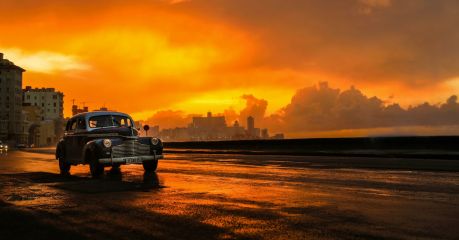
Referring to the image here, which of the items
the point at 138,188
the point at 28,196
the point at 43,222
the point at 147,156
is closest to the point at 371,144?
the point at 147,156

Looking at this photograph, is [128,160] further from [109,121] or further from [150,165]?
[109,121]

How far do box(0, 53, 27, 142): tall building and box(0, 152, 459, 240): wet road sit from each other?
161236 millimetres

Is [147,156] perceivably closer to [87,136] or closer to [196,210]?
[87,136]

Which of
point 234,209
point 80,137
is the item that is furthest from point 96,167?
point 234,209

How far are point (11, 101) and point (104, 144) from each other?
162 m

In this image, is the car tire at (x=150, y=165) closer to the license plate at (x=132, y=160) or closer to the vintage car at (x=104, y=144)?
the vintage car at (x=104, y=144)

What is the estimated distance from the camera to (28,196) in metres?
11.0

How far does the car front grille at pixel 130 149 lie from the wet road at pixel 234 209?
298 centimetres

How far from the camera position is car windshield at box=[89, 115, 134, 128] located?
60.4 ft

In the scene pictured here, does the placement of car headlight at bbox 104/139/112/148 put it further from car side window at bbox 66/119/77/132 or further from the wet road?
the wet road

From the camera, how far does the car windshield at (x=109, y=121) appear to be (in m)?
18.4

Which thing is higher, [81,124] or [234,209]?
[81,124]

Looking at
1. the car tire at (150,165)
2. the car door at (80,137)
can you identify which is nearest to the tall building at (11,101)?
the car door at (80,137)

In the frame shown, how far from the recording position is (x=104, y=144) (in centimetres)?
1672
